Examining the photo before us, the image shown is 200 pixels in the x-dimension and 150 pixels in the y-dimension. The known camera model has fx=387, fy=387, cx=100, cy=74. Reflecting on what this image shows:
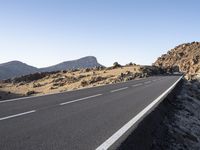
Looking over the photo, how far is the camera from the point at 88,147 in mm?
7176

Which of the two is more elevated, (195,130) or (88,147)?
(88,147)

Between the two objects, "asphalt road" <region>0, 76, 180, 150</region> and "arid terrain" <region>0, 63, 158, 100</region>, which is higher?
"asphalt road" <region>0, 76, 180, 150</region>

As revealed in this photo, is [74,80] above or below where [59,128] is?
below

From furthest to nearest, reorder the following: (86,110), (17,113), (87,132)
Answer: (86,110) → (17,113) → (87,132)

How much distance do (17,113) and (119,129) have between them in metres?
4.17

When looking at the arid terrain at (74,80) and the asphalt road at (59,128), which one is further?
the arid terrain at (74,80)

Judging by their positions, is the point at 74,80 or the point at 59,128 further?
the point at 74,80

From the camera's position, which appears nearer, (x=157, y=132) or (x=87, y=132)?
(x=87, y=132)

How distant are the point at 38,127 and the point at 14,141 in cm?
174

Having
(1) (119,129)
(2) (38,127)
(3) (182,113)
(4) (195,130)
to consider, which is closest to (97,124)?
(1) (119,129)

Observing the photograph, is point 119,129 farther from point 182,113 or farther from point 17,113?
point 182,113

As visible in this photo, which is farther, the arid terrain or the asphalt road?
the arid terrain

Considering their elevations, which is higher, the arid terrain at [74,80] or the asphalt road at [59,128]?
the asphalt road at [59,128]

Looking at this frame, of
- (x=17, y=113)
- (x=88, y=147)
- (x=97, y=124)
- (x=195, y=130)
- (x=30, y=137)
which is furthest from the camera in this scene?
(x=195, y=130)
